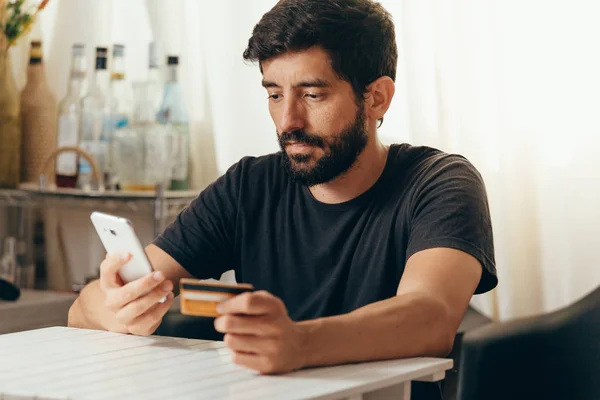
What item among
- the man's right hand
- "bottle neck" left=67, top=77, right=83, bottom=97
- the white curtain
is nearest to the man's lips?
the man's right hand

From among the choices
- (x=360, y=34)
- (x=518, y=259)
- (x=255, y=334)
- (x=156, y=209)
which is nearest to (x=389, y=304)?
(x=255, y=334)

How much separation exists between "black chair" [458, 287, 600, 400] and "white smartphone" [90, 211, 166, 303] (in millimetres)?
565

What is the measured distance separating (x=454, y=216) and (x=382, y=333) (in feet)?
0.99

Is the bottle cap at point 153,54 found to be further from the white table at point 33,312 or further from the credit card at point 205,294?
the credit card at point 205,294

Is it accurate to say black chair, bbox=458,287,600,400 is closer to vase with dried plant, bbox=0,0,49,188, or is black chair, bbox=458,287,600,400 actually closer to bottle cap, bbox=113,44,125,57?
bottle cap, bbox=113,44,125,57

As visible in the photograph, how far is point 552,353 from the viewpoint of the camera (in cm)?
155

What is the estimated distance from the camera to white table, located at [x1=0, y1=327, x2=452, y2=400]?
100 centimetres

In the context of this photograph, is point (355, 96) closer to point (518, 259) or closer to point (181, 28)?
point (518, 259)

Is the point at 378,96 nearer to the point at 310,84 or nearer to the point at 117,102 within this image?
the point at 310,84

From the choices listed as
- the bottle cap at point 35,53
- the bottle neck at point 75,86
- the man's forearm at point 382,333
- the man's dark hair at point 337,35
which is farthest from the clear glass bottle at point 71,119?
the man's forearm at point 382,333

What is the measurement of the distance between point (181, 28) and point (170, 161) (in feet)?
1.25

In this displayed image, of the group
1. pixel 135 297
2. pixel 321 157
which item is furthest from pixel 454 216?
pixel 135 297

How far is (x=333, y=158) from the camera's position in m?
1.55

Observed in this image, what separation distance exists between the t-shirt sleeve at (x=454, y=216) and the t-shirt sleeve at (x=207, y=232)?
1.25 feet
